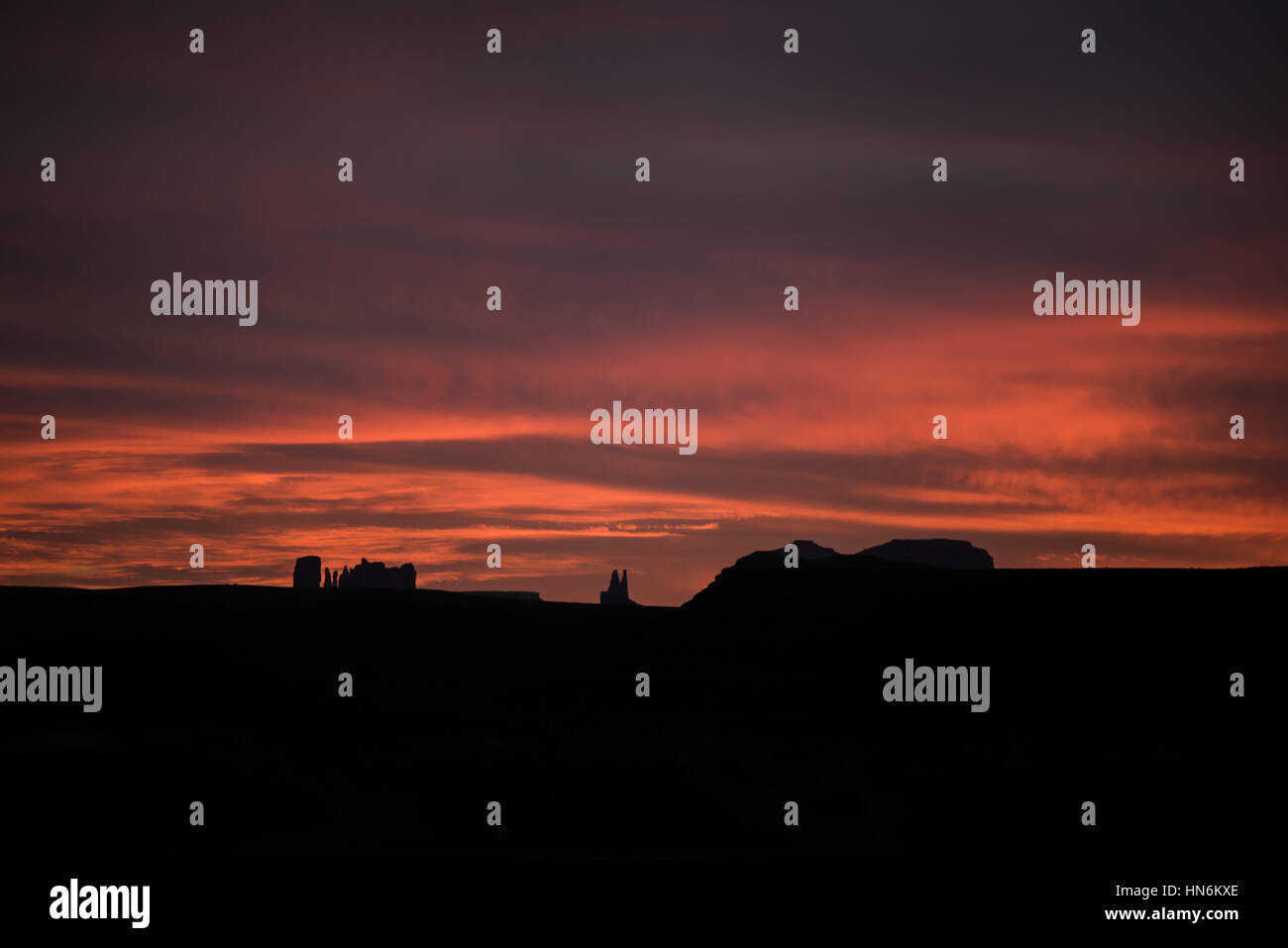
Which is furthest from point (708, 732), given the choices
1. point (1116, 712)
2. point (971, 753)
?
point (1116, 712)

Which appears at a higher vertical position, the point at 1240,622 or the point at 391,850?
the point at 1240,622

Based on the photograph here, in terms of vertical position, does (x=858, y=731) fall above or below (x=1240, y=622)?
below

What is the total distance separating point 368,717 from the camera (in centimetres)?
4200

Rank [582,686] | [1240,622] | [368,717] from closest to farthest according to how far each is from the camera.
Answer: [368,717]
[1240,622]
[582,686]

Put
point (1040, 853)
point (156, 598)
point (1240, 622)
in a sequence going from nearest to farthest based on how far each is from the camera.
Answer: point (1040, 853) < point (1240, 622) < point (156, 598)

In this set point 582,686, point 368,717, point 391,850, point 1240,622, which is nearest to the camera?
point 391,850
